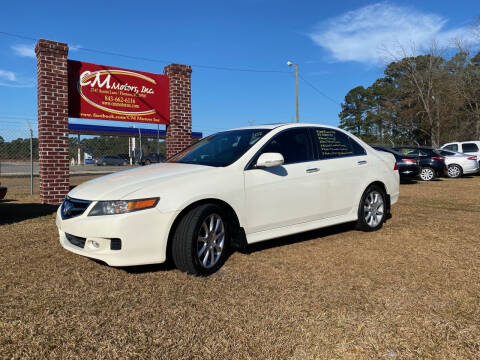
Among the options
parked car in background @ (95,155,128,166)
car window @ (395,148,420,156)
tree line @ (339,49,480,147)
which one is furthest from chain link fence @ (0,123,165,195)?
tree line @ (339,49,480,147)

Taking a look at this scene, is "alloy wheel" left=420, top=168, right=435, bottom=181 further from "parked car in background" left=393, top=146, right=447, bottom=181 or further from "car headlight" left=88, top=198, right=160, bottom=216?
"car headlight" left=88, top=198, right=160, bottom=216

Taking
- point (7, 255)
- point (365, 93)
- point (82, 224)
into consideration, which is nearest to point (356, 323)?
point (82, 224)

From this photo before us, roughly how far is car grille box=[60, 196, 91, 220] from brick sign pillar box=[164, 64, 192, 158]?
6520 mm

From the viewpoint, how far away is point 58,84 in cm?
831

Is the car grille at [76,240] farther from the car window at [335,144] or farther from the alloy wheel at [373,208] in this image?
the alloy wheel at [373,208]

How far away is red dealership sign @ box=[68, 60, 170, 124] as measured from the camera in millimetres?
8781

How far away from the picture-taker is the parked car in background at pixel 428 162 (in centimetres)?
1557

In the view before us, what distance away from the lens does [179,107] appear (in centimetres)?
1023

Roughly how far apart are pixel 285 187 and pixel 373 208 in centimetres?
191

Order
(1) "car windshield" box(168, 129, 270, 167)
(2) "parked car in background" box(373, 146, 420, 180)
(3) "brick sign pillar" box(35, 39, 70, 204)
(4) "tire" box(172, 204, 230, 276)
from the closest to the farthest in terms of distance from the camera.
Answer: (4) "tire" box(172, 204, 230, 276)
(1) "car windshield" box(168, 129, 270, 167)
(3) "brick sign pillar" box(35, 39, 70, 204)
(2) "parked car in background" box(373, 146, 420, 180)

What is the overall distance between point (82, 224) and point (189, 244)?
100cm

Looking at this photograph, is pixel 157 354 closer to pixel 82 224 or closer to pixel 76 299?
pixel 76 299

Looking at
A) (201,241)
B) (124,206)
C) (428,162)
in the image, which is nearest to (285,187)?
(201,241)

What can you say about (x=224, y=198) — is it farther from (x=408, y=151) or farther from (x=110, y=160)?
(x=110, y=160)
